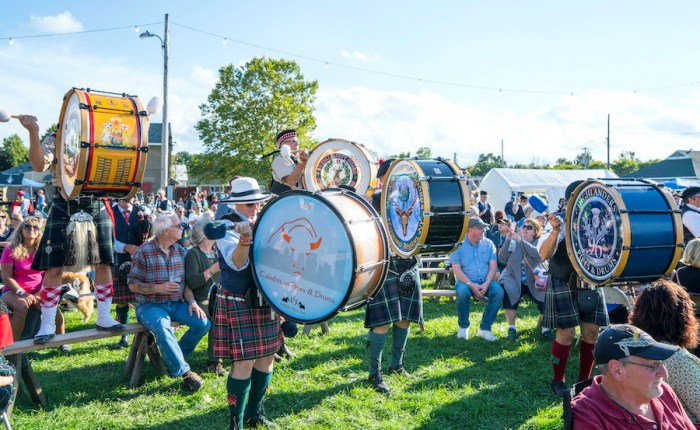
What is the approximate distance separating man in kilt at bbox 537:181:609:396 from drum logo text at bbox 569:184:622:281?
71cm

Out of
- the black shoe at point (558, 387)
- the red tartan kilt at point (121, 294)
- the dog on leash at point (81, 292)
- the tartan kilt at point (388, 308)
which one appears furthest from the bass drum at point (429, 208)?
the dog on leash at point (81, 292)

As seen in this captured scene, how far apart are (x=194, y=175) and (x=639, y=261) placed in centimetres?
3309

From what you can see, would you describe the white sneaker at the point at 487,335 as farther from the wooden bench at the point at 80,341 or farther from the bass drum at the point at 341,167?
the wooden bench at the point at 80,341

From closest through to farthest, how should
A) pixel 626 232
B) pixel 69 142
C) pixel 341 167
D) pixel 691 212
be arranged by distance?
pixel 626 232 → pixel 69 142 → pixel 341 167 → pixel 691 212

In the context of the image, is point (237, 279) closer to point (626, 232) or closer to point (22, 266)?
point (626, 232)

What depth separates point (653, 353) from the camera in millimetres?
2357

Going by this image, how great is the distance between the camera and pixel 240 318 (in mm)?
3764

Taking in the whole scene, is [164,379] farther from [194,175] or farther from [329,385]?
[194,175]

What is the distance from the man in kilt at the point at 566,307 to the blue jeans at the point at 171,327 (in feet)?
11.1

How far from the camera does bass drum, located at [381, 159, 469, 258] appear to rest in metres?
4.15

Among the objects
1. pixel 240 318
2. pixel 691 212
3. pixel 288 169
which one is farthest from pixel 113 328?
pixel 691 212

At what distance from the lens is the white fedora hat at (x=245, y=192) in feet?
11.9

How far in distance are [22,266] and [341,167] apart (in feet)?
11.8

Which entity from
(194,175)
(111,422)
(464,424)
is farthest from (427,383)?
(194,175)
